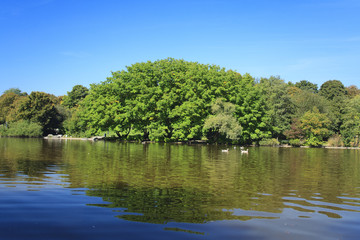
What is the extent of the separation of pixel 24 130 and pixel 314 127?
225 ft

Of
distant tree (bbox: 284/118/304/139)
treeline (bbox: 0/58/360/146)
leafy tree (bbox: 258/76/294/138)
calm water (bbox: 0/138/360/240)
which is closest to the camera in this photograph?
calm water (bbox: 0/138/360/240)

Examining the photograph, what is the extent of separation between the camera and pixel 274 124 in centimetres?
6631

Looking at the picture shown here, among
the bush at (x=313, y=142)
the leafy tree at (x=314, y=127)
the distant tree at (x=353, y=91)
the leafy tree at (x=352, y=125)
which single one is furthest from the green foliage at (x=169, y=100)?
the distant tree at (x=353, y=91)

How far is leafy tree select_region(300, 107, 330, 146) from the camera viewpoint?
62344 millimetres

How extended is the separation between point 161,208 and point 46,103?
84297mm

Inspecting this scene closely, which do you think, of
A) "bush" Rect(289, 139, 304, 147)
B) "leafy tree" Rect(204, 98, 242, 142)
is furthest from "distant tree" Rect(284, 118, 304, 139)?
"leafy tree" Rect(204, 98, 242, 142)

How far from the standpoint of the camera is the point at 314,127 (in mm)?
63344

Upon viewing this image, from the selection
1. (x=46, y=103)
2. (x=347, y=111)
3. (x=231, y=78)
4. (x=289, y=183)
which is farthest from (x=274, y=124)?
(x=46, y=103)

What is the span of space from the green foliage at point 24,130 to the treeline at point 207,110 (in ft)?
58.0

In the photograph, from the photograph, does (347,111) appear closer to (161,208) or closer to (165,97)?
(165,97)

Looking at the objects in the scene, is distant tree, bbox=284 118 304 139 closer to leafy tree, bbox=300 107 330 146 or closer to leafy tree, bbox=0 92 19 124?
leafy tree, bbox=300 107 330 146

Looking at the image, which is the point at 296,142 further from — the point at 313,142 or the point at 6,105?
the point at 6,105

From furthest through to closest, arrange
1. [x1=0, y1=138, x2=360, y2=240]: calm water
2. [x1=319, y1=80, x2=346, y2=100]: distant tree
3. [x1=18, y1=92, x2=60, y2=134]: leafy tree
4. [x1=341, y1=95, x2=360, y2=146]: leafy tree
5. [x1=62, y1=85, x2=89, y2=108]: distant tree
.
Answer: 1. [x1=62, y1=85, x2=89, y2=108]: distant tree
2. [x1=319, y1=80, x2=346, y2=100]: distant tree
3. [x1=18, y1=92, x2=60, y2=134]: leafy tree
4. [x1=341, y1=95, x2=360, y2=146]: leafy tree
5. [x1=0, y1=138, x2=360, y2=240]: calm water

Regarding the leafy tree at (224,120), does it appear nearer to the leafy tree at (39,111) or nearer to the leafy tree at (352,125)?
the leafy tree at (352,125)
